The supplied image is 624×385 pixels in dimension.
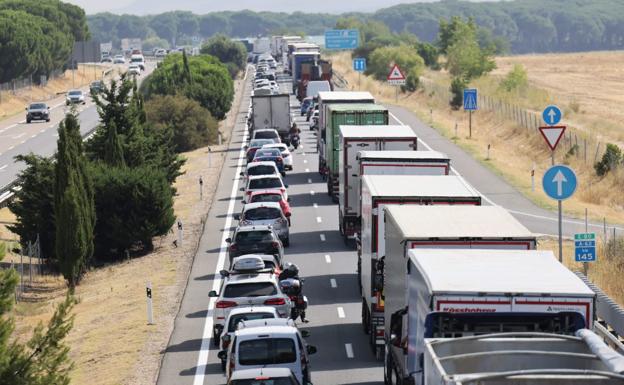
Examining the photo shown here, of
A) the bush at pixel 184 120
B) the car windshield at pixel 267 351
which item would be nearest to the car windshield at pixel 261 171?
the car windshield at pixel 267 351

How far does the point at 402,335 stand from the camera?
19203 mm

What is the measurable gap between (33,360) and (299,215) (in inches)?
1176

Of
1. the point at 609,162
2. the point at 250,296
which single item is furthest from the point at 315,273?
the point at 609,162

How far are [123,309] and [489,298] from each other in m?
18.3

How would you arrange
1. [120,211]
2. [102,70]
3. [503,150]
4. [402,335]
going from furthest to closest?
[102,70] < [503,150] < [120,211] < [402,335]

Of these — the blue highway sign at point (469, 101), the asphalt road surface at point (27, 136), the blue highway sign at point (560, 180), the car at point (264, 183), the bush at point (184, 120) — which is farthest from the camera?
the bush at point (184, 120)

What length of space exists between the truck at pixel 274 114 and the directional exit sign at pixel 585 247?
147 feet

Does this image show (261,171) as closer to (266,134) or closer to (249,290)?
(266,134)

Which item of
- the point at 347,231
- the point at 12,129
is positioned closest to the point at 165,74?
the point at 12,129

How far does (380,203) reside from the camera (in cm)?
2575

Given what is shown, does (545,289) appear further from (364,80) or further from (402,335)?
(364,80)

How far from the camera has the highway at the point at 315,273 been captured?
976 inches

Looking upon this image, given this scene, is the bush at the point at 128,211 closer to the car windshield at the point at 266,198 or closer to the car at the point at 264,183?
the car windshield at the point at 266,198

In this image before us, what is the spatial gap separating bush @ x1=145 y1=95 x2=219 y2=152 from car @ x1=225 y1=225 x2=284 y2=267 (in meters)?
42.5
